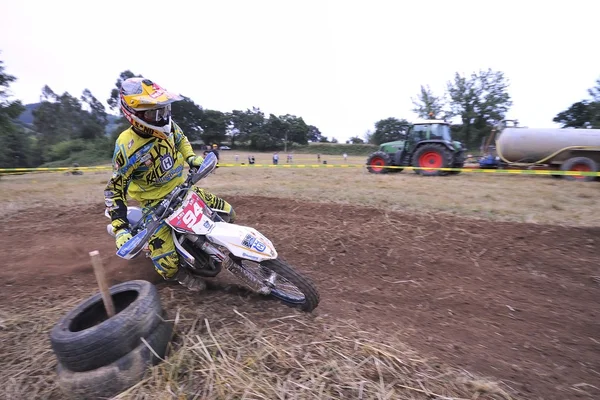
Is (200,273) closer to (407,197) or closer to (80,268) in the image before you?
(80,268)

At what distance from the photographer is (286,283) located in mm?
3318

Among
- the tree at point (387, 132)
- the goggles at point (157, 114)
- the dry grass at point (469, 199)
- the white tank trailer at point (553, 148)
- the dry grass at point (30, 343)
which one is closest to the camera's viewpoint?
the dry grass at point (30, 343)

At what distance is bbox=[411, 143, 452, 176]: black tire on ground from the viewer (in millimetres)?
13914

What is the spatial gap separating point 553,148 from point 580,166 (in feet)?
3.73

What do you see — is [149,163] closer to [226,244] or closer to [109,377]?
[226,244]

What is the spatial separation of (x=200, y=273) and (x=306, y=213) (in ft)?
12.5

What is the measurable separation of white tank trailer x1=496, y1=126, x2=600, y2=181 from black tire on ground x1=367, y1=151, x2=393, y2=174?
15.1 ft

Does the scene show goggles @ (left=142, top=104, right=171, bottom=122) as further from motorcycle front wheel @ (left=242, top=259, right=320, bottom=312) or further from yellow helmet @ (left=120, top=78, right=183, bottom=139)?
motorcycle front wheel @ (left=242, top=259, right=320, bottom=312)

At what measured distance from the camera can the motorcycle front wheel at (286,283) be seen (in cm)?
308

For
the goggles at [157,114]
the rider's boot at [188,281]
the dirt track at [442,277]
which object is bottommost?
the dirt track at [442,277]

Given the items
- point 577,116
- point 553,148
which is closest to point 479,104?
point 577,116

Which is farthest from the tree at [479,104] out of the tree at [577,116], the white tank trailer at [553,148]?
Result: the white tank trailer at [553,148]

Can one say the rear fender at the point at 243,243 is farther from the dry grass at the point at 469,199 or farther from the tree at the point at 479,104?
the tree at the point at 479,104

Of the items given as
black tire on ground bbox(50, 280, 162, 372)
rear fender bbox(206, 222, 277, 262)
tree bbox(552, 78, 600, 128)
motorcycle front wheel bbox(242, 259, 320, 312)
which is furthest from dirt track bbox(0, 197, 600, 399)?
tree bbox(552, 78, 600, 128)
